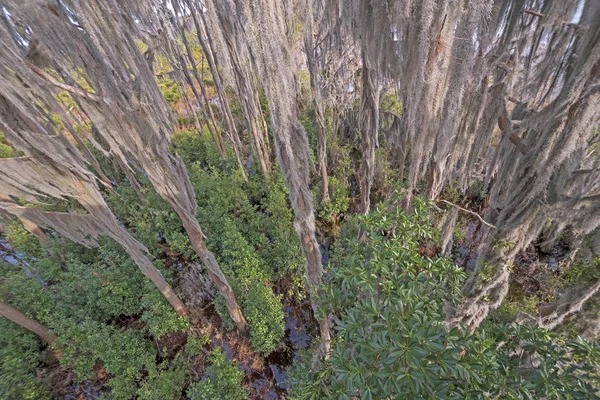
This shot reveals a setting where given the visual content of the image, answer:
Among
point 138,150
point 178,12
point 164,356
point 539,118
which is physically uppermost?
point 178,12

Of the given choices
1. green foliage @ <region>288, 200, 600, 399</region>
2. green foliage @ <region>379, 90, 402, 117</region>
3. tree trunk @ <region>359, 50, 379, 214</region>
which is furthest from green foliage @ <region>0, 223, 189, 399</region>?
green foliage @ <region>379, 90, 402, 117</region>

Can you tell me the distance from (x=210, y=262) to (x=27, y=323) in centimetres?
338

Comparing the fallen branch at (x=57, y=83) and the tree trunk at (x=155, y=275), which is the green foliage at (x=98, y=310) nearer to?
the tree trunk at (x=155, y=275)

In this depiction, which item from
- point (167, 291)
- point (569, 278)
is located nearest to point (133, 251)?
point (167, 291)

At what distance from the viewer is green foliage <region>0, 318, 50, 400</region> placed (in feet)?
11.6

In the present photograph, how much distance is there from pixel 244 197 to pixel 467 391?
18.7 ft

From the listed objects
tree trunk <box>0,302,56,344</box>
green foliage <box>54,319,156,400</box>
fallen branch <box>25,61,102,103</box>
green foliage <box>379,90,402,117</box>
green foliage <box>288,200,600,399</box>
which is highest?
fallen branch <box>25,61,102,103</box>

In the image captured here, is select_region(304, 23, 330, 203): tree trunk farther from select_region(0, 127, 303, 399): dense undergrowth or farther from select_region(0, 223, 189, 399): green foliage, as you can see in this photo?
select_region(0, 223, 189, 399): green foliage

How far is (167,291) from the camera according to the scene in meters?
4.23

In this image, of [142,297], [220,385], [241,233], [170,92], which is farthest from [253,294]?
[170,92]

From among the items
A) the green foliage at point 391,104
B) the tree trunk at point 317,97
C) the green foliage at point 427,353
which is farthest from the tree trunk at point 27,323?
the green foliage at point 391,104

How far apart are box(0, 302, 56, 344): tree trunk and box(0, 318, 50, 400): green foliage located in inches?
5.4

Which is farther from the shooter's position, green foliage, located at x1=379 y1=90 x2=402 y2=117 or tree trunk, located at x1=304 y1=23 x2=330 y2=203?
green foliage, located at x1=379 y1=90 x2=402 y2=117

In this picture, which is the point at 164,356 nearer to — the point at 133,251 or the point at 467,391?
the point at 133,251
